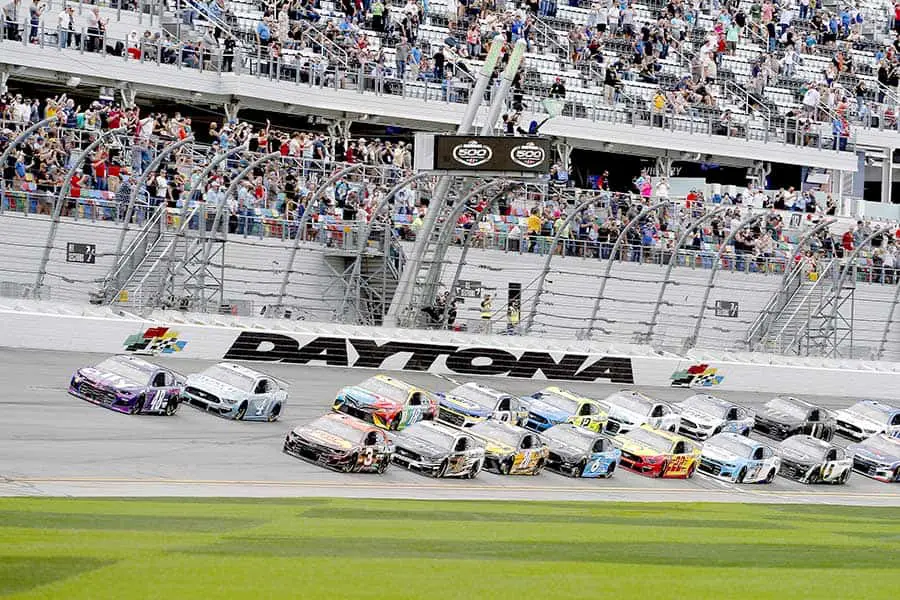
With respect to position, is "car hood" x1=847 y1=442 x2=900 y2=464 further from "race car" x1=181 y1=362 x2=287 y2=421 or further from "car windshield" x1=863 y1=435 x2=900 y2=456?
"race car" x1=181 y1=362 x2=287 y2=421

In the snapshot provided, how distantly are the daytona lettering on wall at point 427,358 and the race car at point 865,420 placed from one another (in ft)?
17.9

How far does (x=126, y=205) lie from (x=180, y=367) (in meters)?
4.46

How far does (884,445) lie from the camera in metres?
40.9

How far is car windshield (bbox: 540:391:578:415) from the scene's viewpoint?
38.2 meters

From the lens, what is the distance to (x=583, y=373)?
4494 centimetres

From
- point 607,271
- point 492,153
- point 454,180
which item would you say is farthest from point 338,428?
point 607,271

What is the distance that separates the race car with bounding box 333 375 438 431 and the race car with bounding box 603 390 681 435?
187 inches

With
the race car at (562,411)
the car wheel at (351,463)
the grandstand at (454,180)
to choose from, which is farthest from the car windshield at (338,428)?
the grandstand at (454,180)

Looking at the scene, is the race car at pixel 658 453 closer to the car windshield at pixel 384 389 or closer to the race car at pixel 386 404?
the race car at pixel 386 404

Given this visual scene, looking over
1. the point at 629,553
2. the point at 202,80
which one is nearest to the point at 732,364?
the point at 202,80

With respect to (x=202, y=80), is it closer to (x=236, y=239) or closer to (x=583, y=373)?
(x=236, y=239)

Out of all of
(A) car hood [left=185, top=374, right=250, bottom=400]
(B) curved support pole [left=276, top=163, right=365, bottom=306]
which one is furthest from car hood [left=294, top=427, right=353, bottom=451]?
(B) curved support pole [left=276, top=163, right=365, bottom=306]

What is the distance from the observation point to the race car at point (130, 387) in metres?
32.8

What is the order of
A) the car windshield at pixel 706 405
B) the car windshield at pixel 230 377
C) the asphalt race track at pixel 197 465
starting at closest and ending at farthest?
the asphalt race track at pixel 197 465 < the car windshield at pixel 230 377 < the car windshield at pixel 706 405
